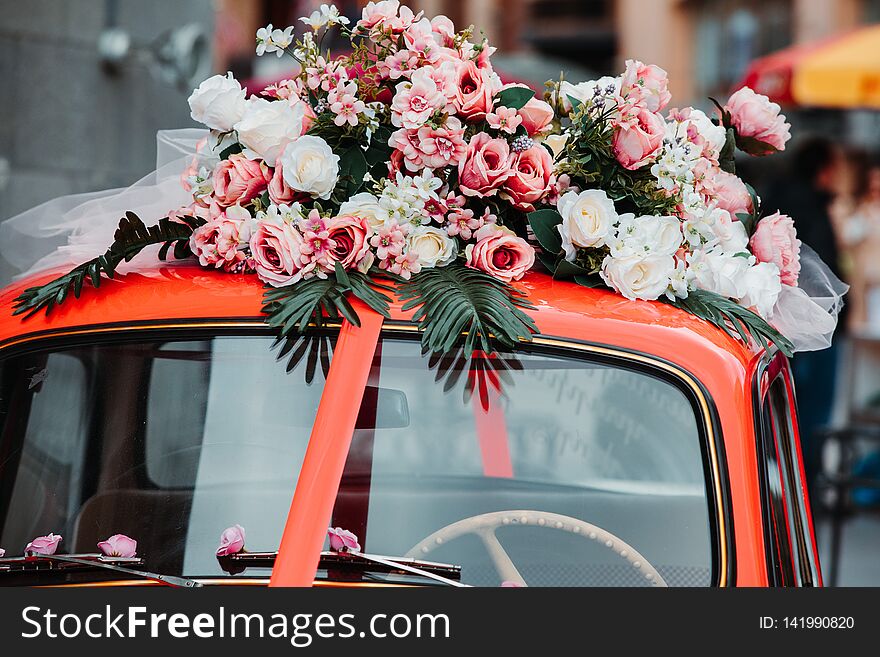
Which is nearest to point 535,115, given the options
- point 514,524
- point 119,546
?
point 514,524

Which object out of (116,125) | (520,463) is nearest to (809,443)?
(520,463)

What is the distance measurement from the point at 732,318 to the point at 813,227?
4.54m

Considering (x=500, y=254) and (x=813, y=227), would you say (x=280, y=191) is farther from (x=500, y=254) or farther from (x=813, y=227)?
(x=813, y=227)

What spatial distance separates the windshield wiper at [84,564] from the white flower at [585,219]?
942mm

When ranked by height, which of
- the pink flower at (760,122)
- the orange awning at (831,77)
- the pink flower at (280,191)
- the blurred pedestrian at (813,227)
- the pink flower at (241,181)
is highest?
the orange awning at (831,77)

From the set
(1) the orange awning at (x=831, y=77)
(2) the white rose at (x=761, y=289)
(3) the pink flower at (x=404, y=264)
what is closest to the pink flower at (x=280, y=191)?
(3) the pink flower at (x=404, y=264)

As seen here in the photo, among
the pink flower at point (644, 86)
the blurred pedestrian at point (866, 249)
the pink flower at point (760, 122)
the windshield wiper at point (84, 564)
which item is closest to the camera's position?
the windshield wiper at point (84, 564)

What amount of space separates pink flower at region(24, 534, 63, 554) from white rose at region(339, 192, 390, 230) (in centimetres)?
80

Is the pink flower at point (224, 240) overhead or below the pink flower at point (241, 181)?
below

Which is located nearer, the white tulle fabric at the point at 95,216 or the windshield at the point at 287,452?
the windshield at the point at 287,452

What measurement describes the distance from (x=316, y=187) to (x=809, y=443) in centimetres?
504

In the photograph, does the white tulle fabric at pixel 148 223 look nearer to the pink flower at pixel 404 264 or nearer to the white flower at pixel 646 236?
the white flower at pixel 646 236

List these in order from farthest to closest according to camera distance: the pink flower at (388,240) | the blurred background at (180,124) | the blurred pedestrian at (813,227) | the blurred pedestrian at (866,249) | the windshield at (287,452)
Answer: the blurred pedestrian at (866,249) < the blurred pedestrian at (813,227) < the blurred background at (180,124) < the pink flower at (388,240) < the windshield at (287,452)

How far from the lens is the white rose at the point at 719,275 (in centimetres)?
225
